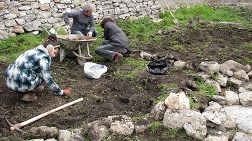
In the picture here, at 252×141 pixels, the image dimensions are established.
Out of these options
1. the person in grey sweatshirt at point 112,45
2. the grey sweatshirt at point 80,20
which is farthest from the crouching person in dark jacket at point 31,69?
the grey sweatshirt at point 80,20

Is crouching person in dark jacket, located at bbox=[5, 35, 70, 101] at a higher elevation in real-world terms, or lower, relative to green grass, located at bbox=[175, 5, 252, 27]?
higher

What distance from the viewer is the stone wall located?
413 inches

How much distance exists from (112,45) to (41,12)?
3.10 meters

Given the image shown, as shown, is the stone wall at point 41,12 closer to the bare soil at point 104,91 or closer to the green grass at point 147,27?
the green grass at point 147,27

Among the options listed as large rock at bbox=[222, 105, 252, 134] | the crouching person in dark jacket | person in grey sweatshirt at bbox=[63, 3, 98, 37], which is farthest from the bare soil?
large rock at bbox=[222, 105, 252, 134]

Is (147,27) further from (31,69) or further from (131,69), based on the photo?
(31,69)

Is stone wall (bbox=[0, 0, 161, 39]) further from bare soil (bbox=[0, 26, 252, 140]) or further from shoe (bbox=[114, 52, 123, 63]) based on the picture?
shoe (bbox=[114, 52, 123, 63])

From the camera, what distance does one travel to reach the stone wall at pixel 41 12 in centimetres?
1050

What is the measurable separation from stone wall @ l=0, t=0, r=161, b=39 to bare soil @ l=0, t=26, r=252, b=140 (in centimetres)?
189

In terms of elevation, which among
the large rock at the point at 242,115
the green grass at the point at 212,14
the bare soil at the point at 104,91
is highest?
the green grass at the point at 212,14

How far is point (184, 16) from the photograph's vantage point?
13.8 metres

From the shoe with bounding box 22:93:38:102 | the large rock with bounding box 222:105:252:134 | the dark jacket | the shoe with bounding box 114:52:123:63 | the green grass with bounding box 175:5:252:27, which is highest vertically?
the dark jacket

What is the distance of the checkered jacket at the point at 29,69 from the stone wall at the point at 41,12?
12.8ft

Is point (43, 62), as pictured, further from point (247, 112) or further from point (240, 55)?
point (240, 55)
